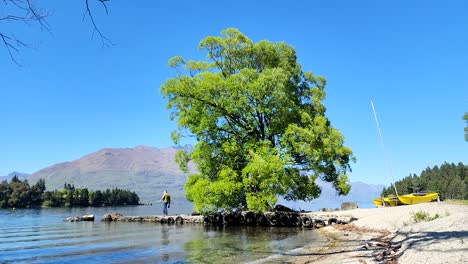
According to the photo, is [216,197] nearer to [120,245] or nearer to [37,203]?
[120,245]

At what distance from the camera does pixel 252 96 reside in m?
31.1

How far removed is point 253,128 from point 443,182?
134 m

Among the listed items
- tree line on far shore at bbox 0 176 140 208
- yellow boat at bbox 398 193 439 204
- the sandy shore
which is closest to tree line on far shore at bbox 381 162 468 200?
yellow boat at bbox 398 193 439 204

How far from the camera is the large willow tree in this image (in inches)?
1189

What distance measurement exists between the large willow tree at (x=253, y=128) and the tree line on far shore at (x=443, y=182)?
9433 cm

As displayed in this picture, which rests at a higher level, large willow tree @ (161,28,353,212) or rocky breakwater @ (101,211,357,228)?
large willow tree @ (161,28,353,212)

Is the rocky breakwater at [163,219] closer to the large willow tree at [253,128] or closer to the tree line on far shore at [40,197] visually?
the large willow tree at [253,128]

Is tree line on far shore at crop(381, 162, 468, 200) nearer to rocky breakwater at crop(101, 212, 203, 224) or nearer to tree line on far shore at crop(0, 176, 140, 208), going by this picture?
rocky breakwater at crop(101, 212, 203, 224)

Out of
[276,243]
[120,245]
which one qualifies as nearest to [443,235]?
[276,243]

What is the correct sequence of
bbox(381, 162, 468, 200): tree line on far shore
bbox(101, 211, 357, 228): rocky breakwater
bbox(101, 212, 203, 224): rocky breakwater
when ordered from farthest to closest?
1. bbox(381, 162, 468, 200): tree line on far shore
2. bbox(101, 212, 203, 224): rocky breakwater
3. bbox(101, 211, 357, 228): rocky breakwater

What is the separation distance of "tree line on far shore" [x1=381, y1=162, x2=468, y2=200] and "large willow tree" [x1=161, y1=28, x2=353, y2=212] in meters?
94.3

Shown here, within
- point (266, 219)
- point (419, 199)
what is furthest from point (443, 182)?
point (266, 219)

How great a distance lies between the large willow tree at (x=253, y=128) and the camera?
30203 mm


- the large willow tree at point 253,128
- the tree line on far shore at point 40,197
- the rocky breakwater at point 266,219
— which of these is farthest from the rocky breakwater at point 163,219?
the tree line on far shore at point 40,197
